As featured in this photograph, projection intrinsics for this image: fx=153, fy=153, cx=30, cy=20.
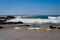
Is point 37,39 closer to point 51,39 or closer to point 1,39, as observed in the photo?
point 51,39

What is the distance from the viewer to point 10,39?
588cm

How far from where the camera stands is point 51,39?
580cm

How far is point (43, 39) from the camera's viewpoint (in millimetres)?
5898

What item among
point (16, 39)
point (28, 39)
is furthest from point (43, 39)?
point (16, 39)

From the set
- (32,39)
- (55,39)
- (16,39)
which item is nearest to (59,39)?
(55,39)

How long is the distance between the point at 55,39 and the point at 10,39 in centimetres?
172

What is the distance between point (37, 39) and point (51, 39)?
535 millimetres

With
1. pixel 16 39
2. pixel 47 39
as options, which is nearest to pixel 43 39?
pixel 47 39

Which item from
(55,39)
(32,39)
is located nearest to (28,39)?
(32,39)

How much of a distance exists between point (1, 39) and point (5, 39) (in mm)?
153

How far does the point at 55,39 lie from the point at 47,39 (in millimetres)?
303

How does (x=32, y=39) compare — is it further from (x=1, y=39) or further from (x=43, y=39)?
(x=1, y=39)

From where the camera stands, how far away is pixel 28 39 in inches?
232

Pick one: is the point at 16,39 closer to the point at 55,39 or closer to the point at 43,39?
the point at 43,39
